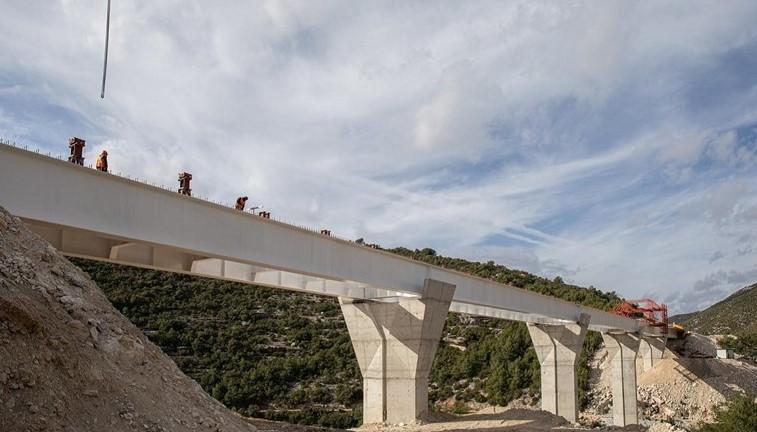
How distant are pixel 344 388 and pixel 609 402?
21797 millimetres

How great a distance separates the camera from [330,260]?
21031 mm

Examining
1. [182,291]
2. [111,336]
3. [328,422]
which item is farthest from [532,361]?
[111,336]

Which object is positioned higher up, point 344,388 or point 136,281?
point 136,281

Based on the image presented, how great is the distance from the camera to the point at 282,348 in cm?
5416

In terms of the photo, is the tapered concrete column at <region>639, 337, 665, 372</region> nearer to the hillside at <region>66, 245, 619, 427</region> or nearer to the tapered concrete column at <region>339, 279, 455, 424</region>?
the hillside at <region>66, 245, 619, 427</region>

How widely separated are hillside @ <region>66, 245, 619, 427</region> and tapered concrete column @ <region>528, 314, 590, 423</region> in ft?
38.6

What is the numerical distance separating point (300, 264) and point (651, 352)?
5473 centimetres

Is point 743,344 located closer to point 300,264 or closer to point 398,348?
point 398,348

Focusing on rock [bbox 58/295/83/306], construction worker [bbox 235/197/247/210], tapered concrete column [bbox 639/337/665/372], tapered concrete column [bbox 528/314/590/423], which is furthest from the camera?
tapered concrete column [bbox 639/337/665/372]

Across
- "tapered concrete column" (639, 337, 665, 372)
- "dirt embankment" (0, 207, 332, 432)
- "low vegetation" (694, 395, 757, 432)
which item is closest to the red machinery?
"tapered concrete column" (639, 337, 665, 372)

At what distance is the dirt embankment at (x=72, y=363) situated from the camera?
7.31 meters

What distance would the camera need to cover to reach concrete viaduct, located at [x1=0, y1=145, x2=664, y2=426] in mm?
13594

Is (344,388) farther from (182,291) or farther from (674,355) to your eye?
(674,355)

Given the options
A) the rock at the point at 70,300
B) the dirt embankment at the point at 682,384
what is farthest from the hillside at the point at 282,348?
the rock at the point at 70,300
